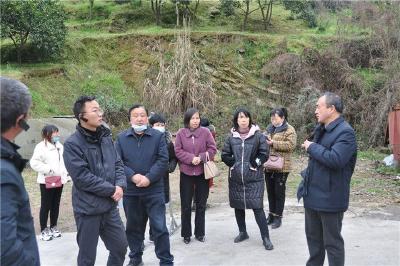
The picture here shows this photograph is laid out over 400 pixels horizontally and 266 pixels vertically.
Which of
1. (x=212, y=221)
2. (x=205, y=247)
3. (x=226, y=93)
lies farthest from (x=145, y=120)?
(x=226, y=93)

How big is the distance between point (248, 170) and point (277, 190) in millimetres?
1007

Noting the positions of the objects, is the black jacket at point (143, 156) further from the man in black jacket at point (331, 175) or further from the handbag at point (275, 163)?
the handbag at point (275, 163)

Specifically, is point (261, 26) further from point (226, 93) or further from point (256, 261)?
point (256, 261)

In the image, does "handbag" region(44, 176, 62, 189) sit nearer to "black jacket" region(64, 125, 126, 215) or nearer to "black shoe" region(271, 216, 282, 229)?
"black jacket" region(64, 125, 126, 215)

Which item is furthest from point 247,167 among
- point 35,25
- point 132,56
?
point 132,56

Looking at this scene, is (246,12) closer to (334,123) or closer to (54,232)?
(54,232)

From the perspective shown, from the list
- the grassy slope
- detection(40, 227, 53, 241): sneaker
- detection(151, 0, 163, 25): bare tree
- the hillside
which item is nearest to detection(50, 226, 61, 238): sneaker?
detection(40, 227, 53, 241): sneaker

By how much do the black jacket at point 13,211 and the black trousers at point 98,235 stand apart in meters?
1.42

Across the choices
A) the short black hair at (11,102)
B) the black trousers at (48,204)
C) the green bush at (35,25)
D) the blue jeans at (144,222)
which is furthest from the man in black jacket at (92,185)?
the green bush at (35,25)

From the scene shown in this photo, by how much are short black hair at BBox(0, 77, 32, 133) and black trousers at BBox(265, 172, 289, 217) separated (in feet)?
14.2

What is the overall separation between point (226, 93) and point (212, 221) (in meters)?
9.23

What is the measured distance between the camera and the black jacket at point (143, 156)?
15.9 feet

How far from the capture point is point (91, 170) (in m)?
3.97

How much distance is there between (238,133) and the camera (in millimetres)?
5574
